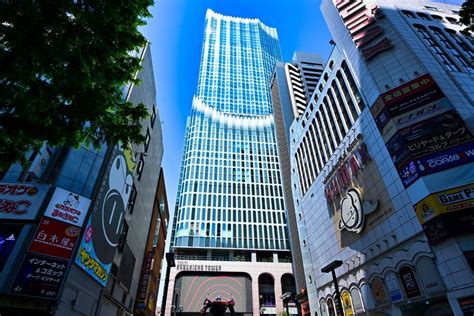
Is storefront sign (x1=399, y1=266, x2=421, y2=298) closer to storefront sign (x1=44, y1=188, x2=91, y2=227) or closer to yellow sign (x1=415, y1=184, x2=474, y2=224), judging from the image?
yellow sign (x1=415, y1=184, x2=474, y2=224)

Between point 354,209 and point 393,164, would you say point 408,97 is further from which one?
point 354,209

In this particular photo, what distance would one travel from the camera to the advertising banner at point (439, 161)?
18.9m

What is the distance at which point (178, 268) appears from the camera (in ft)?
185

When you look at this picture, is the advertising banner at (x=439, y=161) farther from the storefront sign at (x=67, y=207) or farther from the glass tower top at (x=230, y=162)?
the glass tower top at (x=230, y=162)

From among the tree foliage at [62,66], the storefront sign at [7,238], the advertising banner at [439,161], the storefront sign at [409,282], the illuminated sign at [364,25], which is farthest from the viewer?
the illuminated sign at [364,25]

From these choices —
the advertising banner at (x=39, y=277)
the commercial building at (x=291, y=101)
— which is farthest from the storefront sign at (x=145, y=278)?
the commercial building at (x=291, y=101)

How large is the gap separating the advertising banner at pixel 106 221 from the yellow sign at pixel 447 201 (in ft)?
79.2

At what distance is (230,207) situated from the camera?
222 feet

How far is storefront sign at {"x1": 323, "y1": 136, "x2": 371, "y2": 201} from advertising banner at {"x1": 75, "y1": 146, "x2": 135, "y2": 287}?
931 inches

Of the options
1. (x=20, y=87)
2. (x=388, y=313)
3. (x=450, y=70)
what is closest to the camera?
(x=20, y=87)

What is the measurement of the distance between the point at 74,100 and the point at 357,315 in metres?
30.0

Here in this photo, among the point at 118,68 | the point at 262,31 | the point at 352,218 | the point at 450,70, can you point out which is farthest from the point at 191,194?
the point at 262,31

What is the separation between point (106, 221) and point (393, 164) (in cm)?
2489

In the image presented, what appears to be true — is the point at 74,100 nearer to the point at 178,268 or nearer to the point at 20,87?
the point at 20,87
